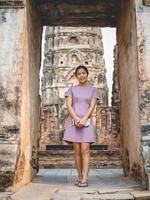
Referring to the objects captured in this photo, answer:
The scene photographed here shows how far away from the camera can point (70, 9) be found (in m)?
5.18

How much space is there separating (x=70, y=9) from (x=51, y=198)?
9.88 feet

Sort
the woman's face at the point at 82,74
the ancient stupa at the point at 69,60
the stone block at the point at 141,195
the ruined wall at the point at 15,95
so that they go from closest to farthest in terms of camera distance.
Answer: the stone block at the point at 141,195, the ruined wall at the point at 15,95, the woman's face at the point at 82,74, the ancient stupa at the point at 69,60

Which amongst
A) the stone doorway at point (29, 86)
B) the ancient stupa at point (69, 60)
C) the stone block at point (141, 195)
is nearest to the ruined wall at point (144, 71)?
the stone doorway at point (29, 86)

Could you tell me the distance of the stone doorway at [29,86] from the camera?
12.4ft

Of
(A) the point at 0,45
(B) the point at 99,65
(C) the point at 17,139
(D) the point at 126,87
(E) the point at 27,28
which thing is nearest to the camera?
(C) the point at 17,139

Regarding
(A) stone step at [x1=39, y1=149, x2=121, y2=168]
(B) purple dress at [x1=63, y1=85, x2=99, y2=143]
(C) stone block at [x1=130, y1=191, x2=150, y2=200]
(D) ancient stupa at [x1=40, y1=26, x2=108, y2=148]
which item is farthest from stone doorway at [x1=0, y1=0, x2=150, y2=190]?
(D) ancient stupa at [x1=40, y1=26, x2=108, y2=148]

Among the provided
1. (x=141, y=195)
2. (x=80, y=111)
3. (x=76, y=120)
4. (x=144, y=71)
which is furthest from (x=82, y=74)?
(x=141, y=195)

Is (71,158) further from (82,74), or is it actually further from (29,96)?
(82,74)

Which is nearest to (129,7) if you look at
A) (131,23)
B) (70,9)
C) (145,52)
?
(131,23)

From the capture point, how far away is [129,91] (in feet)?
15.5

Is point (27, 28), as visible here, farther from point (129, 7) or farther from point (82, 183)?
point (82, 183)

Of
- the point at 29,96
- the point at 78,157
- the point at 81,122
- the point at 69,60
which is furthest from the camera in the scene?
the point at 69,60

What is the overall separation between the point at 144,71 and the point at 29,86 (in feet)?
4.91

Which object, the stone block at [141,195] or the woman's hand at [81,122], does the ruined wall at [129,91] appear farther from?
the stone block at [141,195]
